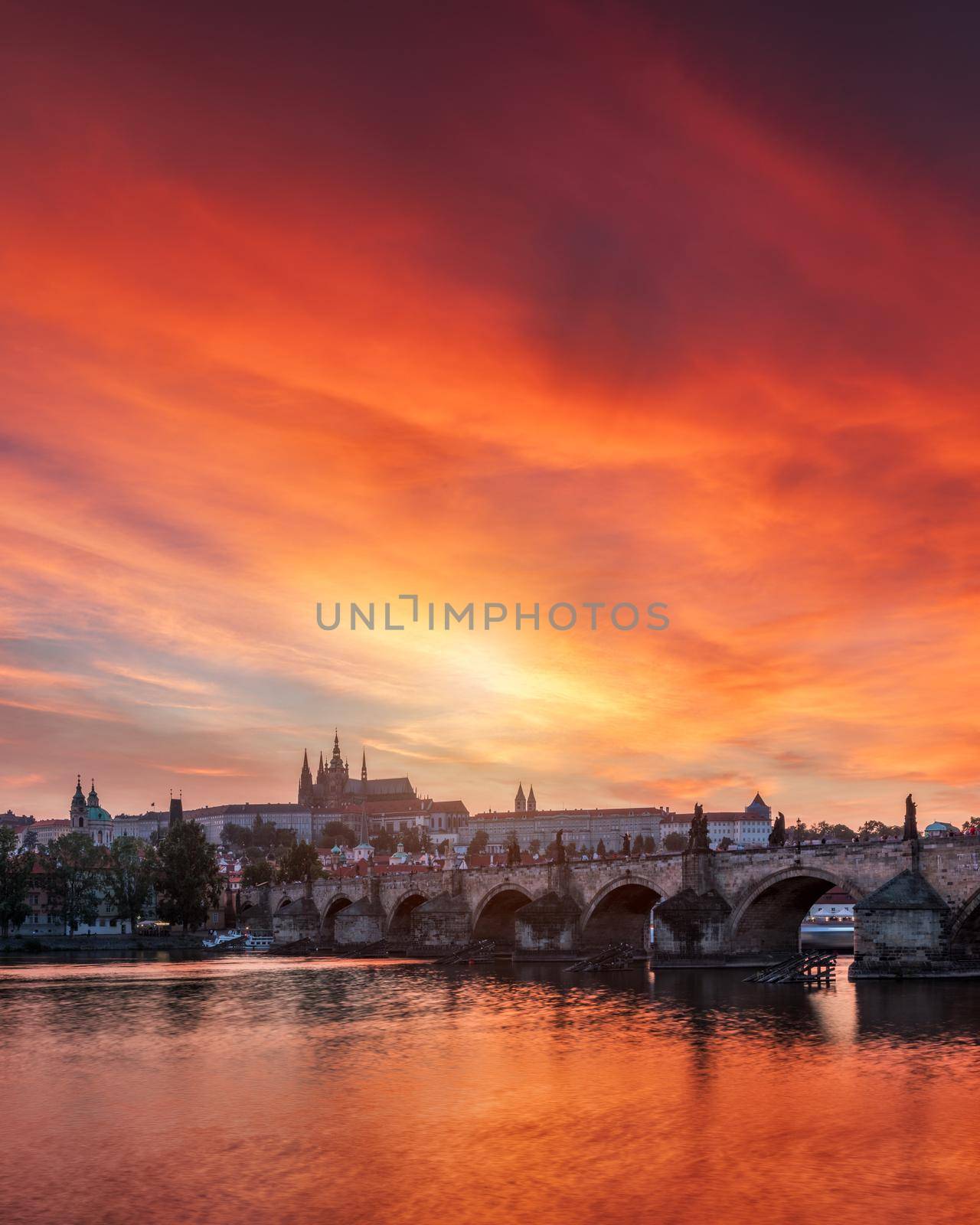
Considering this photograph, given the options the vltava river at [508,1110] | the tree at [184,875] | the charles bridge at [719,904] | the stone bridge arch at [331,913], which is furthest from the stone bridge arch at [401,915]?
the vltava river at [508,1110]

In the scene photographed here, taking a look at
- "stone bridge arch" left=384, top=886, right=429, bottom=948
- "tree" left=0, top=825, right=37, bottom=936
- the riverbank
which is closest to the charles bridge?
"stone bridge arch" left=384, top=886, right=429, bottom=948

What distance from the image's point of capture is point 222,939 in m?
126

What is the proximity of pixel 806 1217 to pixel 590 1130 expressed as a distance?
7.65m

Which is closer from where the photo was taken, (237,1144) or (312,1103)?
(237,1144)

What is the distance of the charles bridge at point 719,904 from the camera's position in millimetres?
53031

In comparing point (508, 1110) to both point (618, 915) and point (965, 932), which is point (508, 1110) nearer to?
point (965, 932)

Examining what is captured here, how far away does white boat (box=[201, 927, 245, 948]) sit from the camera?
121 metres

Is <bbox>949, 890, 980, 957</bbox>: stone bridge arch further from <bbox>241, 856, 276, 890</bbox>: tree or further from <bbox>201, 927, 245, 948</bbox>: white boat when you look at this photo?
<bbox>241, 856, 276, 890</bbox>: tree

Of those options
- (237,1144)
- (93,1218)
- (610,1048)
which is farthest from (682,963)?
(93,1218)

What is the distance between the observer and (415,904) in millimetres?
104312

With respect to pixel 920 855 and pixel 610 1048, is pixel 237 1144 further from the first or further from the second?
pixel 920 855

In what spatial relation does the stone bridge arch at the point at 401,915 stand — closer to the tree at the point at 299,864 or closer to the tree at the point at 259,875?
the tree at the point at 299,864

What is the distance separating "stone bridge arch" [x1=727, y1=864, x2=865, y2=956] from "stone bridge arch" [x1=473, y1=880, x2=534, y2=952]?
25.5 m

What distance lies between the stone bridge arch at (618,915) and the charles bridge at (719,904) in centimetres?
8
